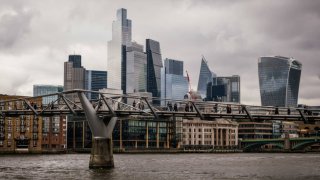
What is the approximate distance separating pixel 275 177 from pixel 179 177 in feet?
49.1

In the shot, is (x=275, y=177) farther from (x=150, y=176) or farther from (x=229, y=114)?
(x=150, y=176)

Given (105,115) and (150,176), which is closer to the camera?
(150,176)

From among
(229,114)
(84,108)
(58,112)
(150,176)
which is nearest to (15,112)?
(58,112)

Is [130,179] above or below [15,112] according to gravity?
below

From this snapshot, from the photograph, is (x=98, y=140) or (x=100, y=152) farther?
(x=100, y=152)

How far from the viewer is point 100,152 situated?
102 metres

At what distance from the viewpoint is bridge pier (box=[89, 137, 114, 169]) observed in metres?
101

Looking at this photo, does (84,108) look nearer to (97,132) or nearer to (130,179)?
(97,132)

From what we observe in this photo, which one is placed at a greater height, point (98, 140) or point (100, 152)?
point (98, 140)

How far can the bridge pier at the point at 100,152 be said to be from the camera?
101300mm

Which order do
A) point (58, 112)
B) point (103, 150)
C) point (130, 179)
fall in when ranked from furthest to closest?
point (58, 112)
point (103, 150)
point (130, 179)

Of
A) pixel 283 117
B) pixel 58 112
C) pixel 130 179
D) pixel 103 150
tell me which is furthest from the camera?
pixel 58 112

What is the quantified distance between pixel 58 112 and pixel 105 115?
1620 centimetres

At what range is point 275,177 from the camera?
9269cm
